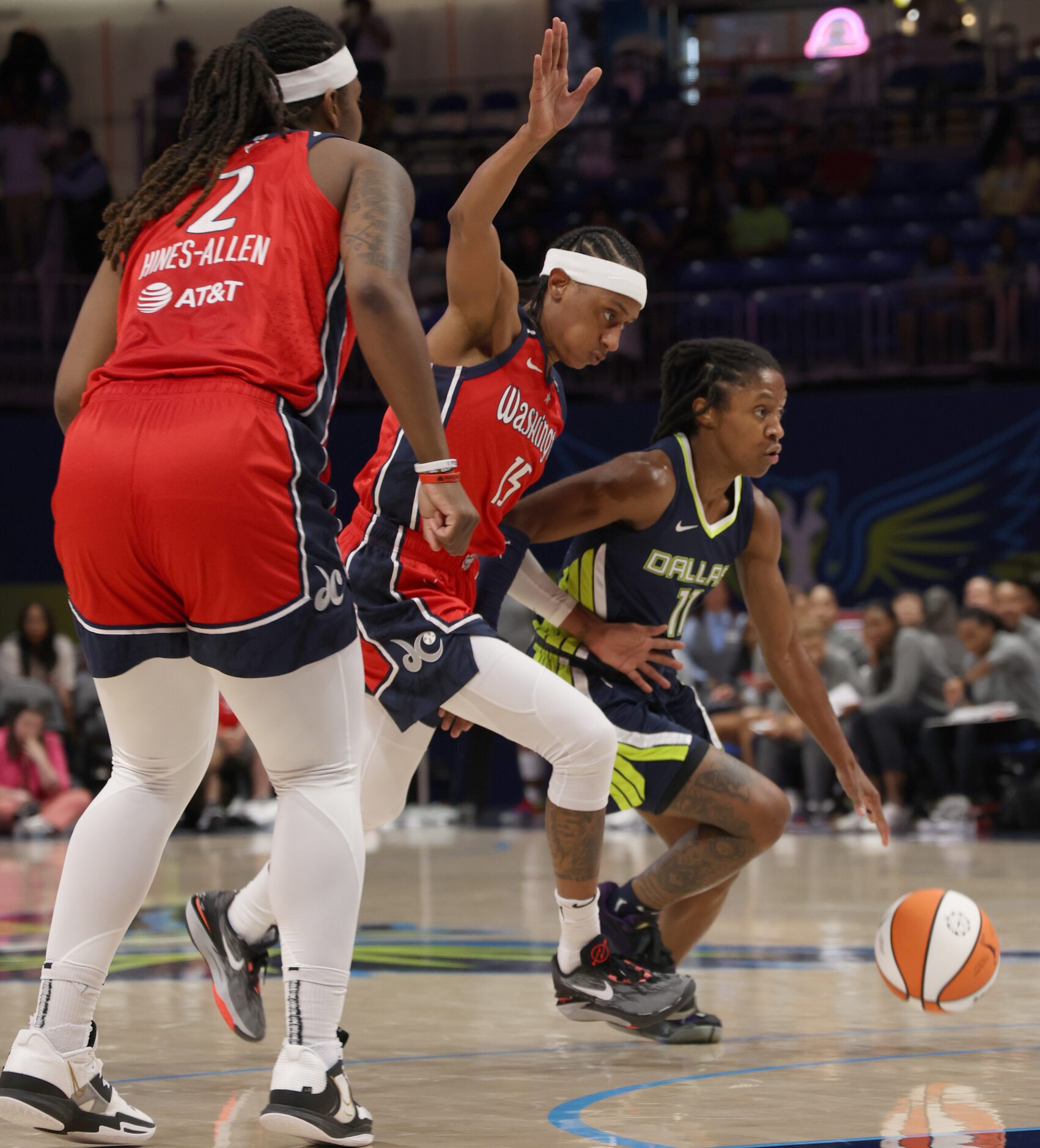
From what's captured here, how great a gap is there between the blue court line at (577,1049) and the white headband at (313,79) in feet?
6.58

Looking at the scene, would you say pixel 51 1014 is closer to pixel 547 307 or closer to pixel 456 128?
pixel 547 307

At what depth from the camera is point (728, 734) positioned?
11.5 metres

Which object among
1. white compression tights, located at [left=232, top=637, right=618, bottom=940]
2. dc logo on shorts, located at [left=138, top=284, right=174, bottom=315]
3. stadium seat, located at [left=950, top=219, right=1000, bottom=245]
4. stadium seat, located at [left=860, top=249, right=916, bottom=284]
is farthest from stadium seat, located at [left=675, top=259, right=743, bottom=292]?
dc logo on shorts, located at [left=138, top=284, right=174, bottom=315]

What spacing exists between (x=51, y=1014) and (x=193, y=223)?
1376 millimetres

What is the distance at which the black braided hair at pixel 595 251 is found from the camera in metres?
4.16

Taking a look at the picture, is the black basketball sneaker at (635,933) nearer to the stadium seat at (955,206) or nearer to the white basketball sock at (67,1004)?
the white basketball sock at (67,1004)

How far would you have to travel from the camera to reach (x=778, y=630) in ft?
15.0

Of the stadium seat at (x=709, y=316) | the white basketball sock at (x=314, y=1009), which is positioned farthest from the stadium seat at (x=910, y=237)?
the white basketball sock at (x=314, y=1009)

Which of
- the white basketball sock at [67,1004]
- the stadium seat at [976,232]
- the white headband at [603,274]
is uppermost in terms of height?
the white headband at [603,274]

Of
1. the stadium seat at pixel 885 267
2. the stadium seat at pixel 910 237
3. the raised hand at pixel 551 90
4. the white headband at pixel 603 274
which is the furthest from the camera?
the stadium seat at pixel 910 237

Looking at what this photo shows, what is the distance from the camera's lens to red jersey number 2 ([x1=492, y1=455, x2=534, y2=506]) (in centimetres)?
399

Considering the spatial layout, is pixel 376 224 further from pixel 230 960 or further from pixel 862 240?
pixel 862 240

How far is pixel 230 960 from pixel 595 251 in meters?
1.91

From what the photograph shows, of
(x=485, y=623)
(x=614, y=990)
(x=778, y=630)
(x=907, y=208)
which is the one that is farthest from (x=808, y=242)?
(x=614, y=990)
